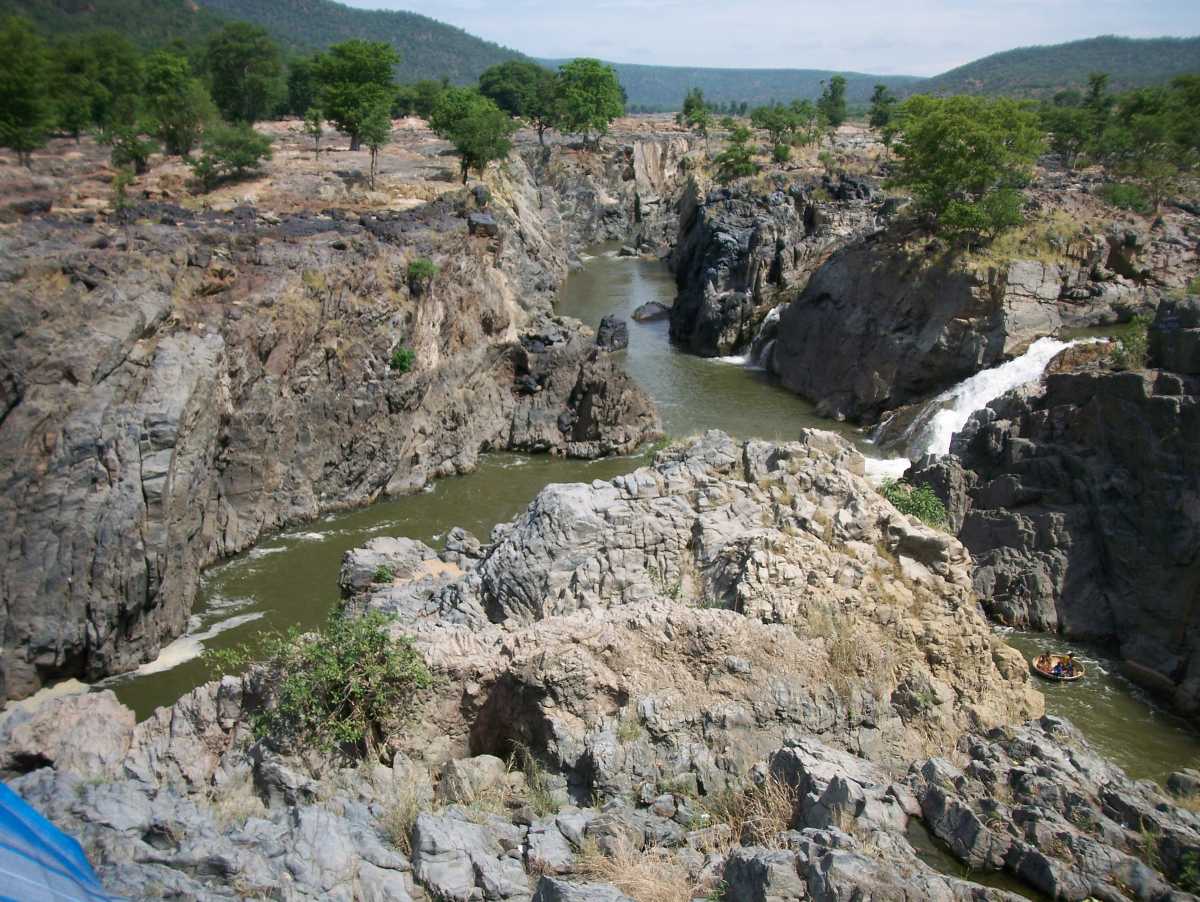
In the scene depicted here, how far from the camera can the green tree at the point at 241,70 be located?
214 ft

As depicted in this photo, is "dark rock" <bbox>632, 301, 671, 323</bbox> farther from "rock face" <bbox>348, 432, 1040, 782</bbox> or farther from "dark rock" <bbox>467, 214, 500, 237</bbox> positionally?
"rock face" <bbox>348, 432, 1040, 782</bbox>

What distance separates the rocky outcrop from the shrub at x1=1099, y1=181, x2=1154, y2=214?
11.4m

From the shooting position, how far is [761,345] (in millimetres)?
45281

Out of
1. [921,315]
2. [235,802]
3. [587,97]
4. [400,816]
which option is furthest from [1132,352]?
[587,97]

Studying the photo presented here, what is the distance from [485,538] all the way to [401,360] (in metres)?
7.15

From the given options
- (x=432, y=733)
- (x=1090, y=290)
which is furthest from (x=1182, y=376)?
(x=432, y=733)

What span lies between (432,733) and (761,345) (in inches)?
1445

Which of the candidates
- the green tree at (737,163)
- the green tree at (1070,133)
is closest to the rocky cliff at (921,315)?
the green tree at (737,163)

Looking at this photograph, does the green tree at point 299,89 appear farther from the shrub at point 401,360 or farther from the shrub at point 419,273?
the shrub at point 401,360

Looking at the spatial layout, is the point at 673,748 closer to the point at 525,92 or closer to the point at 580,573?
the point at 580,573

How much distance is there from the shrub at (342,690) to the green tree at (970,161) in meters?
32.4

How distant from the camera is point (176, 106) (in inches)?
1809

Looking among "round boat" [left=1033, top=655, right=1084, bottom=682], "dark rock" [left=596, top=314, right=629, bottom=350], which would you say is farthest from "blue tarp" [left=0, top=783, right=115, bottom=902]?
"dark rock" [left=596, top=314, right=629, bottom=350]

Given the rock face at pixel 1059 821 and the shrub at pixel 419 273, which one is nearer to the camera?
the rock face at pixel 1059 821
